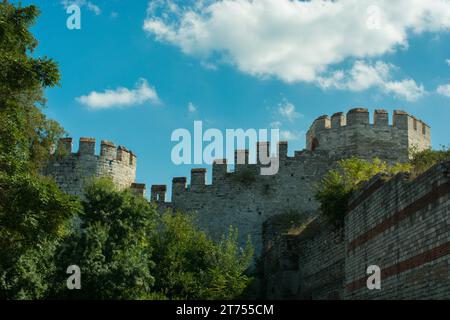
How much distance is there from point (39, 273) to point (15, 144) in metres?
4.80

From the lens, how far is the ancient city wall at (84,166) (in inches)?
1097

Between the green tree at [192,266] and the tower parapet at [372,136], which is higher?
the tower parapet at [372,136]

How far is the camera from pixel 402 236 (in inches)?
563

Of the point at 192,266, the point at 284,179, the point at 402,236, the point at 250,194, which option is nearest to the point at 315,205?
the point at 284,179

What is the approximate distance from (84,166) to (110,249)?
8.71 meters

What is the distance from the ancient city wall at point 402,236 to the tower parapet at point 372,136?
426 inches

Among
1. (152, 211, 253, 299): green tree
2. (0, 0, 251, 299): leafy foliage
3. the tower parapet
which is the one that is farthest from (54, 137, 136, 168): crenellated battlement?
the tower parapet

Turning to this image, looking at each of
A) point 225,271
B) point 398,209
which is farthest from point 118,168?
point 398,209

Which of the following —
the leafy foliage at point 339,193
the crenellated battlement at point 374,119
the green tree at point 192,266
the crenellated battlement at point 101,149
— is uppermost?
the crenellated battlement at point 374,119

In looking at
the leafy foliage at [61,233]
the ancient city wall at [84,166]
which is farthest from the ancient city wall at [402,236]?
the ancient city wall at [84,166]

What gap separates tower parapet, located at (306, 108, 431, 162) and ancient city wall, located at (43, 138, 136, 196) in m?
8.41

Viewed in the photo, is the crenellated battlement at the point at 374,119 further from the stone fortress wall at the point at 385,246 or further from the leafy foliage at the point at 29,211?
the leafy foliage at the point at 29,211

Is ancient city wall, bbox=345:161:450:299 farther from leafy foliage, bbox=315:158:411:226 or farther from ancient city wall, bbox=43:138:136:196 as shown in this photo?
ancient city wall, bbox=43:138:136:196
